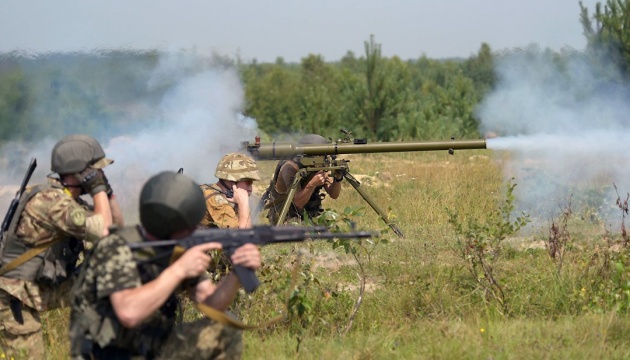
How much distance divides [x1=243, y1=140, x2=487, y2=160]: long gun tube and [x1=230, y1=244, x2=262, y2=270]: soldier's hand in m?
4.63

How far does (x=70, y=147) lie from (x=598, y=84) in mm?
10423

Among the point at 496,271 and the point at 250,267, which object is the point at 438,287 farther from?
the point at 250,267

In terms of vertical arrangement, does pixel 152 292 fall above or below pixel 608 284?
above

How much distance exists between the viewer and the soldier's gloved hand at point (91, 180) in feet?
14.8

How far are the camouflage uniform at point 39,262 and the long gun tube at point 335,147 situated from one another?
3.65m

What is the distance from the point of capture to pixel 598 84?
43.5ft

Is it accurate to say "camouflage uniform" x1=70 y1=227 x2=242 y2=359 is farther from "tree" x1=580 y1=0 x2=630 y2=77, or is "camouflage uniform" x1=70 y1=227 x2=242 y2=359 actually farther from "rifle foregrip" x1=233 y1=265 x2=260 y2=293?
"tree" x1=580 y1=0 x2=630 y2=77

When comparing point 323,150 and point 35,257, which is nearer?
point 35,257

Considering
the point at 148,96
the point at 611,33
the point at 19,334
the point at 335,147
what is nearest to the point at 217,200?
the point at 19,334

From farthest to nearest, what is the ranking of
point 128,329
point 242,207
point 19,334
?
point 242,207 < point 19,334 < point 128,329

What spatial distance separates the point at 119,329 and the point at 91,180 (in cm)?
104

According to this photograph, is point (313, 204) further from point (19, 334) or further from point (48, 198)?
point (48, 198)

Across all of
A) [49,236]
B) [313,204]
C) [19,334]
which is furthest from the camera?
A: [313,204]

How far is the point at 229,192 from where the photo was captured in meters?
6.47
